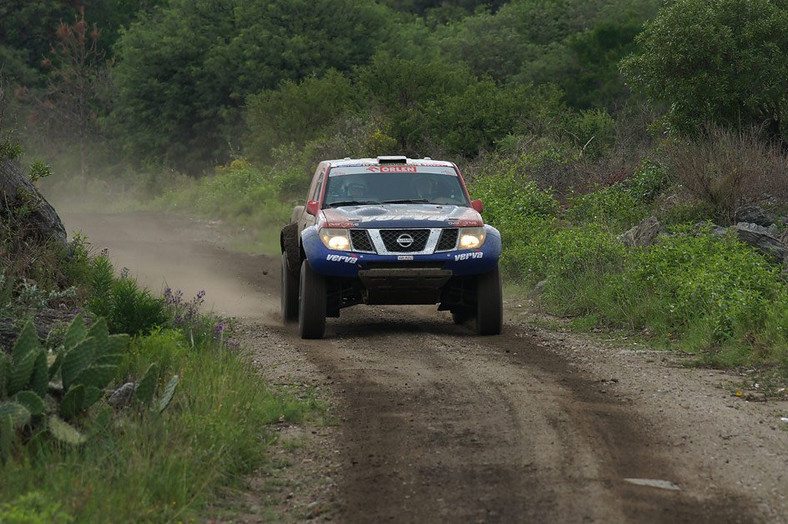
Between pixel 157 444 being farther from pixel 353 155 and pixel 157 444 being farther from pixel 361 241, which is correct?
pixel 353 155

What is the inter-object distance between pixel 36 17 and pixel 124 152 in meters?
14.3

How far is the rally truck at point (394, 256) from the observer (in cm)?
1360

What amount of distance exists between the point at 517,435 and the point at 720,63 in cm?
1427

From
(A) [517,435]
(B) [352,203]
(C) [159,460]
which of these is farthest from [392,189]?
(C) [159,460]

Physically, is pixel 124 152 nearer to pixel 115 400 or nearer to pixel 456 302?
pixel 456 302

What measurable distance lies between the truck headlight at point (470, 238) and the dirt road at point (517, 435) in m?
1.01

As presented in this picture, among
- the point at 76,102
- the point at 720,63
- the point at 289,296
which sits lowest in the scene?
the point at 289,296

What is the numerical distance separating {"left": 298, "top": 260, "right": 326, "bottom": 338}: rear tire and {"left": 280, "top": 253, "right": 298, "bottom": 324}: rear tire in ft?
4.77

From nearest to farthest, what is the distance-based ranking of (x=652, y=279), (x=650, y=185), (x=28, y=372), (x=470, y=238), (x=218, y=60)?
(x=28, y=372), (x=470, y=238), (x=652, y=279), (x=650, y=185), (x=218, y=60)

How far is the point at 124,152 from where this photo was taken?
5988 centimetres

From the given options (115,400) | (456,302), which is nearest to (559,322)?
(456,302)

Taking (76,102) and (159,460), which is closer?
(159,460)

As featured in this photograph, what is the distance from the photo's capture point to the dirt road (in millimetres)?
6996

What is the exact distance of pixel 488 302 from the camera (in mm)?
13906
